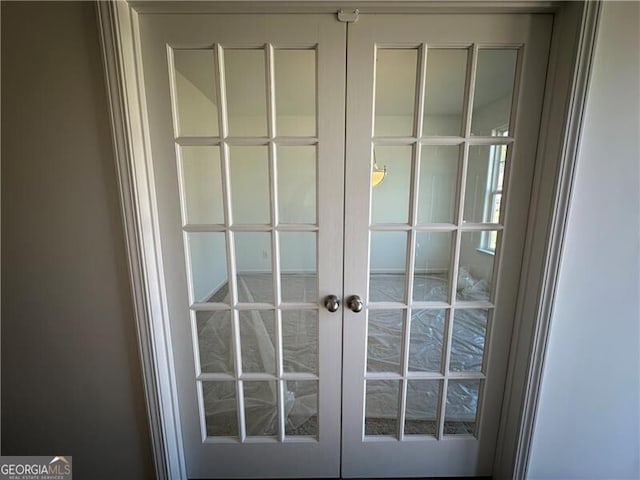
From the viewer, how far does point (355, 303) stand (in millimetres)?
1074

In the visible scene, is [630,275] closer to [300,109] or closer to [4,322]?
[300,109]

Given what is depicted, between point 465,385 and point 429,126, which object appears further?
point 465,385

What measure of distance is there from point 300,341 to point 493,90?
1321mm

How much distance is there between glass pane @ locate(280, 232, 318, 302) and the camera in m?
1.07

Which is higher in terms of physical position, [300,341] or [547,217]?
[547,217]


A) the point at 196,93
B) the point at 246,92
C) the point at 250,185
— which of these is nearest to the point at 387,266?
the point at 250,185

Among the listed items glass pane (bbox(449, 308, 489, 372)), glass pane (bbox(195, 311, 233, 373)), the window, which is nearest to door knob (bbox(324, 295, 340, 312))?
glass pane (bbox(195, 311, 233, 373))

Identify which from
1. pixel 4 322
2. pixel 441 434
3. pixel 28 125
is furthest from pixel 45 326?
pixel 441 434

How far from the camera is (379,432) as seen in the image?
128 centimetres

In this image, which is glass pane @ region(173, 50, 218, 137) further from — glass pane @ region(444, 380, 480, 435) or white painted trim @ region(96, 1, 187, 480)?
glass pane @ region(444, 380, 480, 435)

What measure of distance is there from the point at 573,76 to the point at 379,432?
5.59 ft

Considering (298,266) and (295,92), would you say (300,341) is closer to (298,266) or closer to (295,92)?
(298,266)

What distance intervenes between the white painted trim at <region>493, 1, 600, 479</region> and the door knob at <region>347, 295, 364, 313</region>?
695 mm

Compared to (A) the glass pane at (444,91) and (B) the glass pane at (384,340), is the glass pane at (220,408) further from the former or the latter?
(A) the glass pane at (444,91)
